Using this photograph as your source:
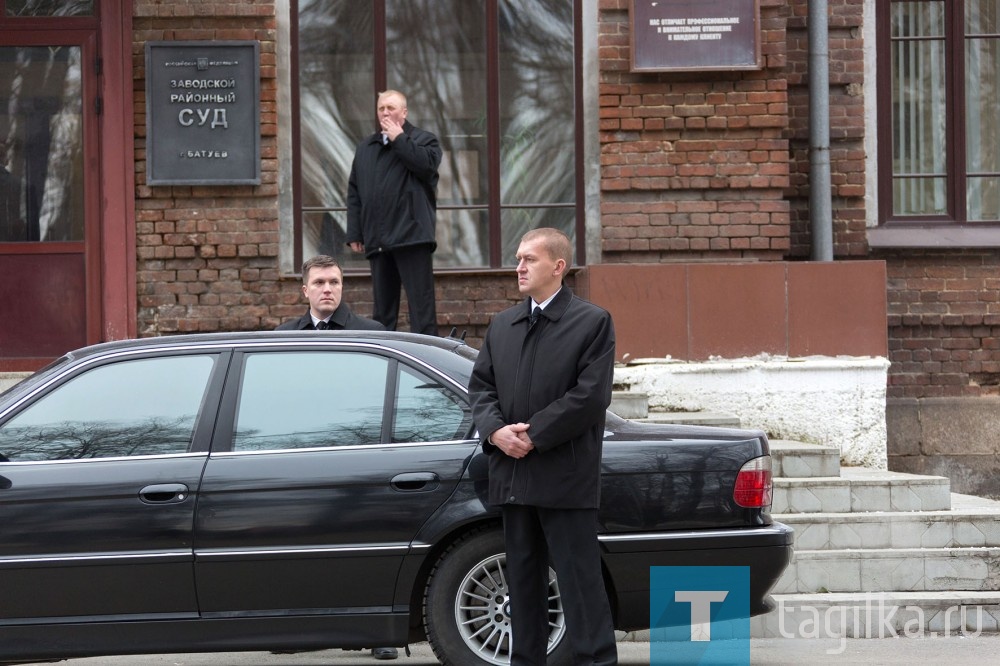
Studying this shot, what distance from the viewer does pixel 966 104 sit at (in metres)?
11.7

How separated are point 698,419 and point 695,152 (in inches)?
84.2

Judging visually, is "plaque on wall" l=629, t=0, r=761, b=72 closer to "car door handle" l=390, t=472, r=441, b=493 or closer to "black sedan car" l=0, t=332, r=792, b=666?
"black sedan car" l=0, t=332, r=792, b=666

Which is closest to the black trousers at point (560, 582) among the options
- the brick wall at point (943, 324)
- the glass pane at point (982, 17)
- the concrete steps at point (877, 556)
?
the concrete steps at point (877, 556)

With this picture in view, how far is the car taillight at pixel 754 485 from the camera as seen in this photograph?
5988 millimetres

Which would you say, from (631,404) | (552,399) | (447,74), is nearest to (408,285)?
(631,404)

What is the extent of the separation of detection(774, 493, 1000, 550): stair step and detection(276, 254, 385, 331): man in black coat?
8.94ft

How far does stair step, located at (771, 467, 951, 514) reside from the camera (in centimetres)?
856

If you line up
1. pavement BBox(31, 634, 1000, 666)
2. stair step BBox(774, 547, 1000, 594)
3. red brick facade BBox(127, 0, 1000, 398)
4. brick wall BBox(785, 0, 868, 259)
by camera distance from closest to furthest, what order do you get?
pavement BBox(31, 634, 1000, 666) → stair step BBox(774, 547, 1000, 594) → red brick facade BBox(127, 0, 1000, 398) → brick wall BBox(785, 0, 868, 259)

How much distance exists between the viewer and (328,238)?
11273mm

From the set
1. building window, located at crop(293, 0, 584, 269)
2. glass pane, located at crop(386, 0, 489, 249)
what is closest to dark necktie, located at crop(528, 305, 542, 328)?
building window, located at crop(293, 0, 584, 269)

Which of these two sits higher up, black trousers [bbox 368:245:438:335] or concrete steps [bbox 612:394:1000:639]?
black trousers [bbox 368:245:438:335]

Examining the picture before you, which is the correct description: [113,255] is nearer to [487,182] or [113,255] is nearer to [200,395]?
[487,182]

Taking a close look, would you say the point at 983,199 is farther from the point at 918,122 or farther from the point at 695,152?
the point at 695,152

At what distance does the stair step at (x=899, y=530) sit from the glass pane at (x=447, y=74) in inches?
162
